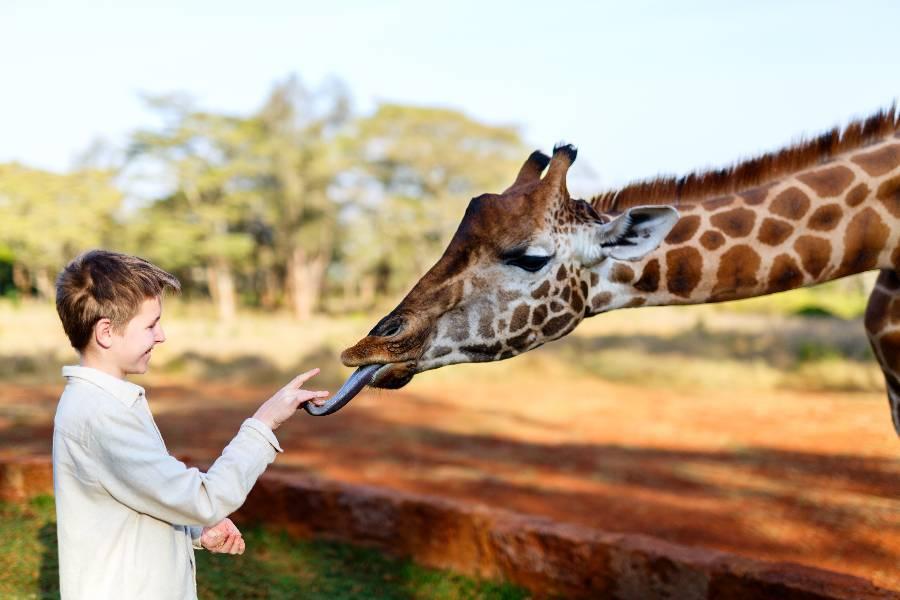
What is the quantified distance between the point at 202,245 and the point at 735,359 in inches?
1075

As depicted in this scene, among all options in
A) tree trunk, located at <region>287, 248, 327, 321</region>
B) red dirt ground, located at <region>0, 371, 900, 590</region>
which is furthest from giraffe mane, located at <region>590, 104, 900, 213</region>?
tree trunk, located at <region>287, 248, 327, 321</region>

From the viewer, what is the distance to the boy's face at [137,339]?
2053 millimetres

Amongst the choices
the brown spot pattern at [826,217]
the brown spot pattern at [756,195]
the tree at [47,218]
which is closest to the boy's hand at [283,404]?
the brown spot pattern at [756,195]

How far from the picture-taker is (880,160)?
296 centimetres

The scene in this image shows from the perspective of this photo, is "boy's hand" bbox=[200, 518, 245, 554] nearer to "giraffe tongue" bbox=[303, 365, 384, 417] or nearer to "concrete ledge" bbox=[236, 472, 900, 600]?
"giraffe tongue" bbox=[303, 365, 384, 417]

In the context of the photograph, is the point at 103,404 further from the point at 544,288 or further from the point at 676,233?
the point at 676,233

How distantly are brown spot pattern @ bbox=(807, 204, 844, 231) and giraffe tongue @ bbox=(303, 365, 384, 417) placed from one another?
173 centimetres

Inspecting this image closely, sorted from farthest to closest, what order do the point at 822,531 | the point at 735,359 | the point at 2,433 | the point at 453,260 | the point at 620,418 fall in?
the point at 735,359
the point at 620,418
the point at 2,433
the point at 822,531
the point at 453,260

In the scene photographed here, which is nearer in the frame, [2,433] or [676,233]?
[676,233]

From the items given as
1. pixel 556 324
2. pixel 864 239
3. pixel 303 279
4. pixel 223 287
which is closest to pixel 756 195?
pixel 864 239

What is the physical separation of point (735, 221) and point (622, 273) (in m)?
0.48

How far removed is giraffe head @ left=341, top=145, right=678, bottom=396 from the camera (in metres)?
2.75

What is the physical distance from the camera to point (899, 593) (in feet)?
11.0

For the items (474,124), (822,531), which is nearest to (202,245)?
(474,124)
